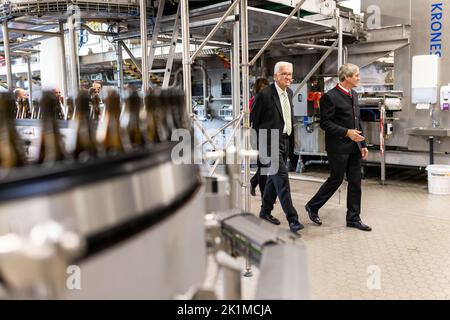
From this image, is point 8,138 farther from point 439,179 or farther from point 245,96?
point 439,179

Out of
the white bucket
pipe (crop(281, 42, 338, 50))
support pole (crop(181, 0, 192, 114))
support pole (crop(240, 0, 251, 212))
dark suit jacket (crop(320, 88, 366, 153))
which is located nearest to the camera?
support pole (crop(181, 0, 192, 114))

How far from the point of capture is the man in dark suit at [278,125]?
374 cm

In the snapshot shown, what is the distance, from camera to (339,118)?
3.89 m

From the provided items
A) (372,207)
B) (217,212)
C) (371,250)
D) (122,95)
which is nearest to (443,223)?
(372,207)

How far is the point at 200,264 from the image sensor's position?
3.45 ft

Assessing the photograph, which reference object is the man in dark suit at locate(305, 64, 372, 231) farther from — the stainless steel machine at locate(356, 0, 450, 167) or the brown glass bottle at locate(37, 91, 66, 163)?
the brown glass bottle at locate(37, 91, 66, 163)

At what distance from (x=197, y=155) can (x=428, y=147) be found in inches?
205

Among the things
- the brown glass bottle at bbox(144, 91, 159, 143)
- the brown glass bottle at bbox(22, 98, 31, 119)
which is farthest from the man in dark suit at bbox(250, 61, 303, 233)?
the brown glass bottle at bbox(144, 91, 159, 143)

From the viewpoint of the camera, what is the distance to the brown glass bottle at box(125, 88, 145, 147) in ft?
3.67

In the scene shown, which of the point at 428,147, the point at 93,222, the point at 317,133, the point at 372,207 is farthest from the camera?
the point at 317,133

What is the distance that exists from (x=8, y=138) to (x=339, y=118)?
130 inches

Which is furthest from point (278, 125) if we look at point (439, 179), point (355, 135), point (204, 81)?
point (204, 81)

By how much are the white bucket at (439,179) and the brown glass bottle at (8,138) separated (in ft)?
16.9

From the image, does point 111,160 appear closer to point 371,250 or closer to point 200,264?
point 200,264
